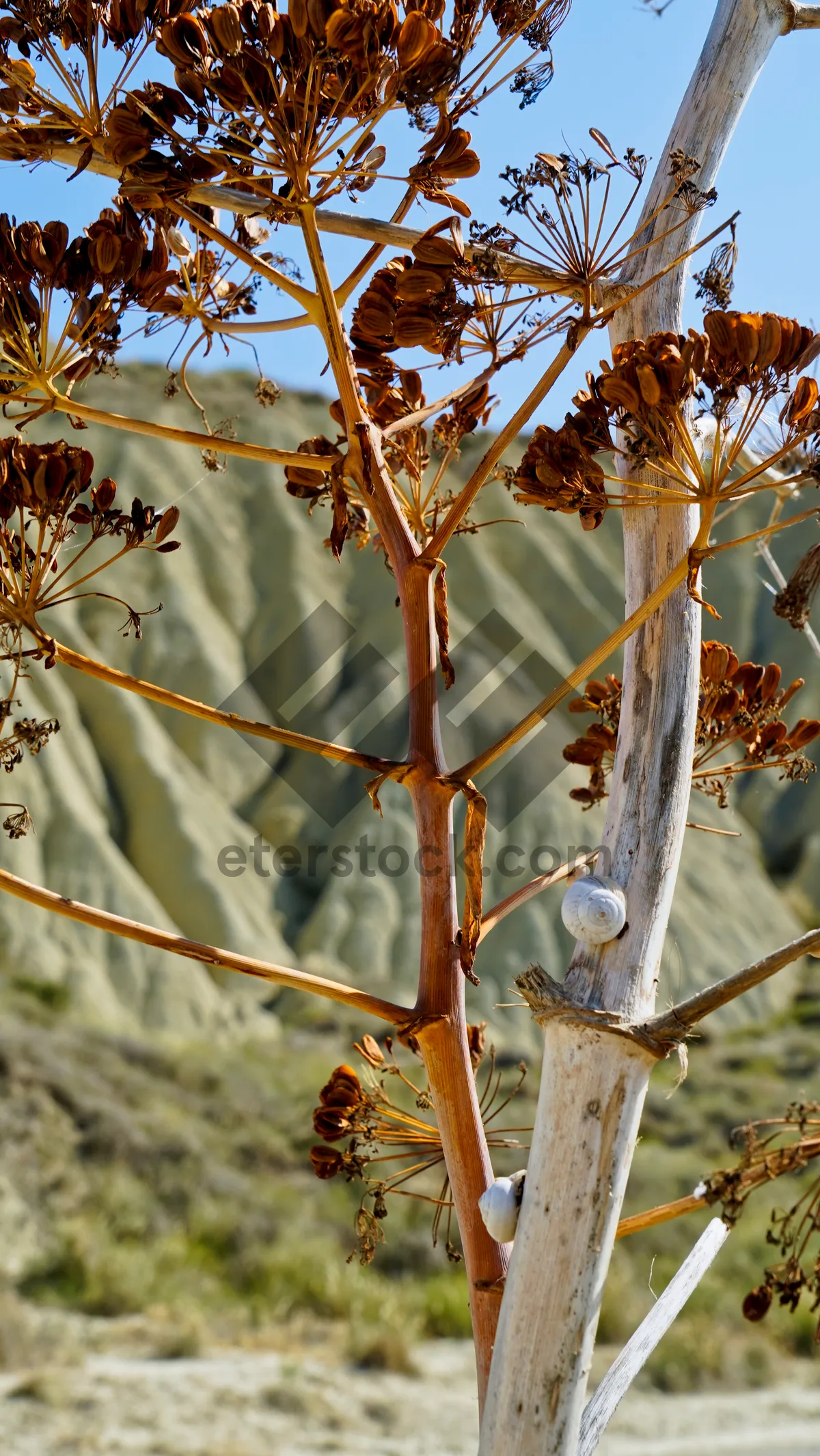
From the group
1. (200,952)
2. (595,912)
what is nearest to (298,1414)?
(200,952)

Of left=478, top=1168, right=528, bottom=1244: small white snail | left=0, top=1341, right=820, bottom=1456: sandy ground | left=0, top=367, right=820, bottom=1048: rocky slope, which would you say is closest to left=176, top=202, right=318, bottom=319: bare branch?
left=478, top=1168, right=528, bottom=1244: small white snail

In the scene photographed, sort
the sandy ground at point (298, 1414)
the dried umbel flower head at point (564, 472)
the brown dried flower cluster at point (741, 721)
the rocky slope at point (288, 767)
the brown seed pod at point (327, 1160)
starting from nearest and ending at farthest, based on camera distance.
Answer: the dried umbel flower head at point (564, 472)
the brown seed pod at point (327, 1160)
the brown dried flower cluster at point (741, 721)
the sandy ground at point (298, 1414)
the rocky slope at point (288, 767)

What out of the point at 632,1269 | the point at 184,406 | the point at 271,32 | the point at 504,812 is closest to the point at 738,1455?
the point at 632,1269

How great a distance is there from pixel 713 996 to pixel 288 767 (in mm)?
20627

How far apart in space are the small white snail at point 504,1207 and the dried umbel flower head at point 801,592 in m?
0.86

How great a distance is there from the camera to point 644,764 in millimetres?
1860

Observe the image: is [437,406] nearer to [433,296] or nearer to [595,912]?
[433,296]

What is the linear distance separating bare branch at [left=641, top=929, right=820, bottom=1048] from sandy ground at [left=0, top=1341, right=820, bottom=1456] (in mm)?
9284

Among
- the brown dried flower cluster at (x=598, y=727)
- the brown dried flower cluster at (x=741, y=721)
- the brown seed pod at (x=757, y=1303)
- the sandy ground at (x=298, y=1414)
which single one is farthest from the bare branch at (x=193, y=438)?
the sandy ground at (x=298, y=1414)

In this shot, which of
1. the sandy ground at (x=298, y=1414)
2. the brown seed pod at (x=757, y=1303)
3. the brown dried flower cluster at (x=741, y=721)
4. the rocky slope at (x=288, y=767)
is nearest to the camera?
the brown seed pod at (x=757, y=1303)

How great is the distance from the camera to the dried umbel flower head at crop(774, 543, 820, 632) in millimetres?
1771

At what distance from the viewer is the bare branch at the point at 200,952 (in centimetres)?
180

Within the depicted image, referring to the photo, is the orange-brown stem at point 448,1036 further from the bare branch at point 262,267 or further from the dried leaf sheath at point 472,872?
the bare branch at point 262,267

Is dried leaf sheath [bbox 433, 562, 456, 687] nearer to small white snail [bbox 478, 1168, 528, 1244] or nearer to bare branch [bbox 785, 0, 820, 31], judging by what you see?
small white snail [bbox 478, 1168, 528, 1244]
